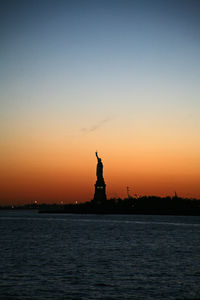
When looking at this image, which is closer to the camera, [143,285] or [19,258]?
[143,285]

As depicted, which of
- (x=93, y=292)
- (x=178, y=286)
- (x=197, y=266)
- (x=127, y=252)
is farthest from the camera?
(x=127, y=252)

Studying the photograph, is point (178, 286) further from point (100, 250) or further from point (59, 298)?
point (100, 250)

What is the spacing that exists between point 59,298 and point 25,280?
236 inches

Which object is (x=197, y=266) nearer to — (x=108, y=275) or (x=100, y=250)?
(x=108, y=275)

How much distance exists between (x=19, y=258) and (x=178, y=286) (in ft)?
62.1

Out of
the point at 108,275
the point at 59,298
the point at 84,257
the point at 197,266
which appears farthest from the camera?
the point at 84,257

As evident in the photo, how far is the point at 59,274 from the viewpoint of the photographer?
3206 centimetres

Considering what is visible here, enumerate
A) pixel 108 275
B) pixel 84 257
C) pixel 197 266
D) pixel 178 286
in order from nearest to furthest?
pixel 178 286
pixel 108 275
pixel 197 266
pixel 84 257

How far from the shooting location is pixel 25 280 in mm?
29500

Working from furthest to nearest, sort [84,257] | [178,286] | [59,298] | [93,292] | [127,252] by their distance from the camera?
[127,252] → [84,257] → [178,286] → [93,292] → [59,298]

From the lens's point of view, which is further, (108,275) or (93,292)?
(108,275)

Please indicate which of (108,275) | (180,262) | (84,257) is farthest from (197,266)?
(84,257)

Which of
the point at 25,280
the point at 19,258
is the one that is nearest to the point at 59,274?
the point at 25,280

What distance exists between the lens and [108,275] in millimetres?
31766
